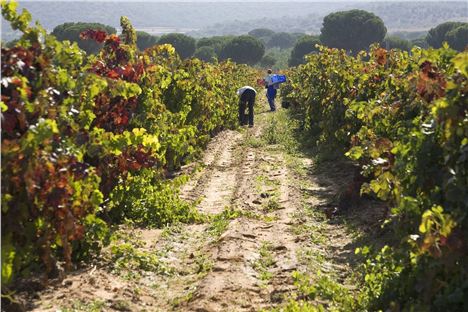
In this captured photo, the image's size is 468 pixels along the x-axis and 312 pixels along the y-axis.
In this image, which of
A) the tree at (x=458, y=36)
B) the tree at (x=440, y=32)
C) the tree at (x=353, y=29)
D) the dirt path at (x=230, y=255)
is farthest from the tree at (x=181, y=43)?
the dirt path at (x=230, y=255)

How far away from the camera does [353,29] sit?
106 m

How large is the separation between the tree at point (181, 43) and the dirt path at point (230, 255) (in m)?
104

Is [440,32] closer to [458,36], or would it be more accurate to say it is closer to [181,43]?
[458,36]

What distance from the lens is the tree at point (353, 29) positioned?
105062 mm

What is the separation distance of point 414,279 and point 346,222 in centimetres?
348

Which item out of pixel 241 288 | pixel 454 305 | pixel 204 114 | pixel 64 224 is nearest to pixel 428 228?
pixel 454 305

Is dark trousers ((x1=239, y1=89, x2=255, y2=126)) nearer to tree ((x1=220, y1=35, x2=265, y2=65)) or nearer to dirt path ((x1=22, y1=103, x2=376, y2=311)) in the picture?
dirt path ((x1=22, y1=103, x2=376, y2=311))

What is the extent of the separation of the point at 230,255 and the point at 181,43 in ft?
360

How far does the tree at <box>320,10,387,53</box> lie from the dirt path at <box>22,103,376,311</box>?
9796cm

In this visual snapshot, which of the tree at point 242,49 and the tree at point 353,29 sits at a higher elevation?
the tree at point 353,29

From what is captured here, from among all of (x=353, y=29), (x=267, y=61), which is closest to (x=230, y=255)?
(x=353, y=29)

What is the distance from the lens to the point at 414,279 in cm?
479

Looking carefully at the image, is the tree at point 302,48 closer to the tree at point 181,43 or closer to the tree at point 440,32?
the tree at point 440,32

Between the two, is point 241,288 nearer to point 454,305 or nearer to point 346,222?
point 454,305
